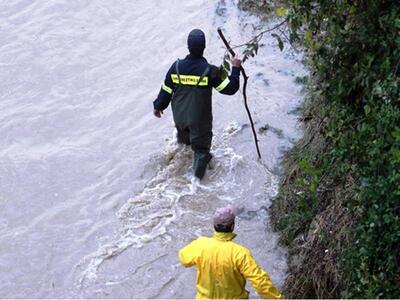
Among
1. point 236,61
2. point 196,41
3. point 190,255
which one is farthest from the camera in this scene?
point 196,41

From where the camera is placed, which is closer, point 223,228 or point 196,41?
point 223,228

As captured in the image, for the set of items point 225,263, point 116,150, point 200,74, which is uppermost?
point 200,74

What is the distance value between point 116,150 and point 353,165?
4.75 m

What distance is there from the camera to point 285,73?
10.9m

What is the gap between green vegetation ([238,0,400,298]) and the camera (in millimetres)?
4879

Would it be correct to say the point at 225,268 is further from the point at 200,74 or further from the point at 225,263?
the point at 200,74

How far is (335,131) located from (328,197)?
35.9 inches

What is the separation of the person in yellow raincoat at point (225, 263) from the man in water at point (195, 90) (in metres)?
2.67

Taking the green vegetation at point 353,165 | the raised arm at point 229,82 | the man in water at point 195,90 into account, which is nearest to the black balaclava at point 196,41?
the man in water at point 195,90

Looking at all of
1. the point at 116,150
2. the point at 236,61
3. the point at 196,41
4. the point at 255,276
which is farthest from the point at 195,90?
the point at 255,276

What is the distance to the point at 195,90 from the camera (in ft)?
25.9

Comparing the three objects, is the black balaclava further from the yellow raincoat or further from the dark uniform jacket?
the yellow raincoat

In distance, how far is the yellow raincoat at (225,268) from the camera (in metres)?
5.04

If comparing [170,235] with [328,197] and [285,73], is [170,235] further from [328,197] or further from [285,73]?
[285,73]
